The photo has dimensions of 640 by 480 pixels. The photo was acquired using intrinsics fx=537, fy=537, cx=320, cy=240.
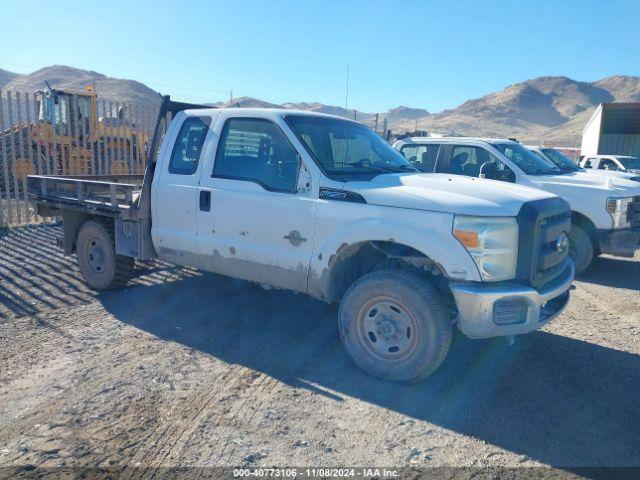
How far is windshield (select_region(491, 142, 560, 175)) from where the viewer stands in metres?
8.06

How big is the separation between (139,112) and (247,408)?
34.0ft

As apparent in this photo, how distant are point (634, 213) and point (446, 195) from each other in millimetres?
5009

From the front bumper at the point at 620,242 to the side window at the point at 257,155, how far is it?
4.95 metres

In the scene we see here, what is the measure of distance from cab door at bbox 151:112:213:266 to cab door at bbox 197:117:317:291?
15 centimetres

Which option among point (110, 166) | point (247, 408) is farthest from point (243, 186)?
point (110, 166)

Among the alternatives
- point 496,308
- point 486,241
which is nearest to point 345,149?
point 486,241

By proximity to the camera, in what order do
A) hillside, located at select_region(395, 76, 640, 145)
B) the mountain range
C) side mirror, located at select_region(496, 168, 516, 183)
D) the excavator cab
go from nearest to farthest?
1. side mirror, located at select_region(496, 168, 516, 183)
2. the excavator cab
3. the mountain range
4. hillside, located at select_region(395, 76, 640, 145)

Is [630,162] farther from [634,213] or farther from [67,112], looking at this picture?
[67,112]

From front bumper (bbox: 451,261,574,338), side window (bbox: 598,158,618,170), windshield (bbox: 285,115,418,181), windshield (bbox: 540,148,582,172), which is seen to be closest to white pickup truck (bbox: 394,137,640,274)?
windshield (bbox: 540,148,582,172)

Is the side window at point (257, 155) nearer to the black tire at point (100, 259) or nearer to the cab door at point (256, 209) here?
the cab door at point (256, 209)

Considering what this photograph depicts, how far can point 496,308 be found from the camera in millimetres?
3693

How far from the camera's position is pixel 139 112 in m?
12.5

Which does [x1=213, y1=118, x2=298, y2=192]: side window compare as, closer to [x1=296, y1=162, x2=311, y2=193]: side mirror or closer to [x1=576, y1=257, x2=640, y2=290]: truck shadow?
[x1=296, y1=162, x2=311, y2=193]: side mirror

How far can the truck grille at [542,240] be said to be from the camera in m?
3.79
